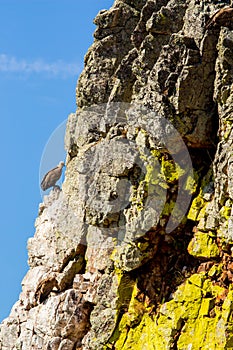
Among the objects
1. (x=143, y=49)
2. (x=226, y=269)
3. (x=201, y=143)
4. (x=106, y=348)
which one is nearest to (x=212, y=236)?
(x=226, y=269)

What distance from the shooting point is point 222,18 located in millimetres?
34969

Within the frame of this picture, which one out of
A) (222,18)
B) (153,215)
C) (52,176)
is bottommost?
(153,215)

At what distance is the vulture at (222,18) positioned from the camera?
114 ft

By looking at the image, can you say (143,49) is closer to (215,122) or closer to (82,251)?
(215,122)

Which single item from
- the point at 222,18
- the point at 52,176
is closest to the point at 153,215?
the point at 222,18

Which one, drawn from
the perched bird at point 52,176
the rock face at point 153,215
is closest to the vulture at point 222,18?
the rock face at point 153,215

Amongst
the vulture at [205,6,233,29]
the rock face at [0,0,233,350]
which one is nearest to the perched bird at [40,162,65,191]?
the rock face at [0,0,233,350]

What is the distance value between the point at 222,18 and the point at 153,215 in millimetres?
8241

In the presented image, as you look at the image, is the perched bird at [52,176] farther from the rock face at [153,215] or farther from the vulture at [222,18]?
the vulture at [222,18]

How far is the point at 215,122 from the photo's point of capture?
35031mm

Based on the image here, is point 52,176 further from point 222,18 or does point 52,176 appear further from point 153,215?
point 222,18

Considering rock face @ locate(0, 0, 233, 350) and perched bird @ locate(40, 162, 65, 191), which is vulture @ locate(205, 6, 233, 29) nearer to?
rock face @ locate(0, 0, 233, 350)

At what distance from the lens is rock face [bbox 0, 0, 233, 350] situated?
108ft

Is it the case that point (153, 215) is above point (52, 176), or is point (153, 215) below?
below
